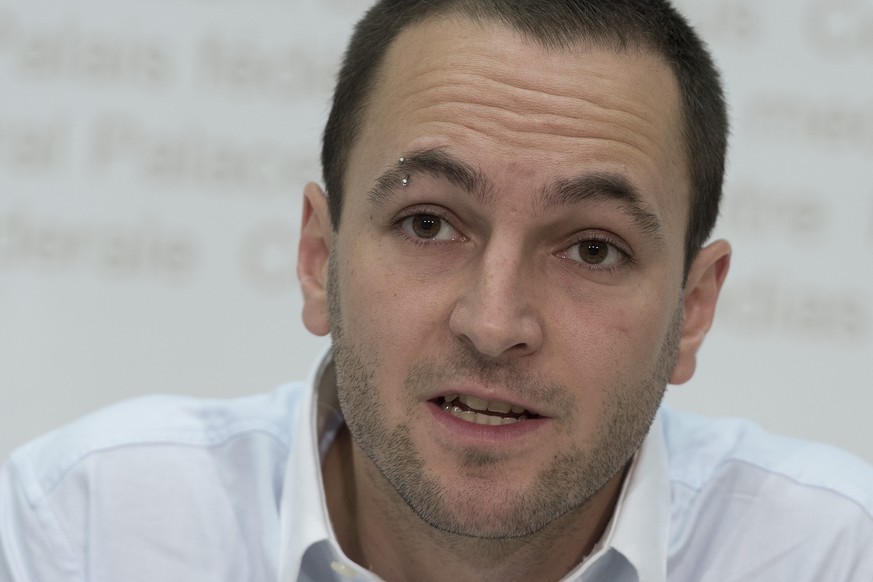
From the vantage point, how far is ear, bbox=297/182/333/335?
216 cm

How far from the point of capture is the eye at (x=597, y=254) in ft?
6.18

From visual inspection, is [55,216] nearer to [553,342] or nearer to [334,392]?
[334,392]

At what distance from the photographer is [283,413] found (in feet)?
7.84

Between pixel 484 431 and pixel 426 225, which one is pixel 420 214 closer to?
pixel 426 225

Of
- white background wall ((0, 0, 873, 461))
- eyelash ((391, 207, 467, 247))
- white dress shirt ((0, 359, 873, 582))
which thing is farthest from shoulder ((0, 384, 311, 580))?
white background wall ((0, 0, 873, 461))

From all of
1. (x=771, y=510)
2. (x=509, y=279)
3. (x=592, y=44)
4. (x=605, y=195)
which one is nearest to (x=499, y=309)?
(x=509, y=279)

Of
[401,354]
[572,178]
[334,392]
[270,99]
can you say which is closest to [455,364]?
[401,354]

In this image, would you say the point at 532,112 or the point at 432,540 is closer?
the point at 532,112

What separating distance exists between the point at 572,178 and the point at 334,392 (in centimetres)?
78

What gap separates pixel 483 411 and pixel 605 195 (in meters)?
0.40

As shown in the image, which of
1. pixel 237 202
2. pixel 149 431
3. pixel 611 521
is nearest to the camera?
pixel 611 521

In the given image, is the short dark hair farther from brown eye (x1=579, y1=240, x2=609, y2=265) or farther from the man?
brown eye (x1=579, y1=240, x2=609, y2=265)

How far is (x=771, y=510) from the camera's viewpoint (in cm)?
219

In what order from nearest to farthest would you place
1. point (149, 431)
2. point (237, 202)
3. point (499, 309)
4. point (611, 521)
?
1. point (499, 309)
2. point (611, 521)
3. point (149, 431)
4. point (237, 202)
